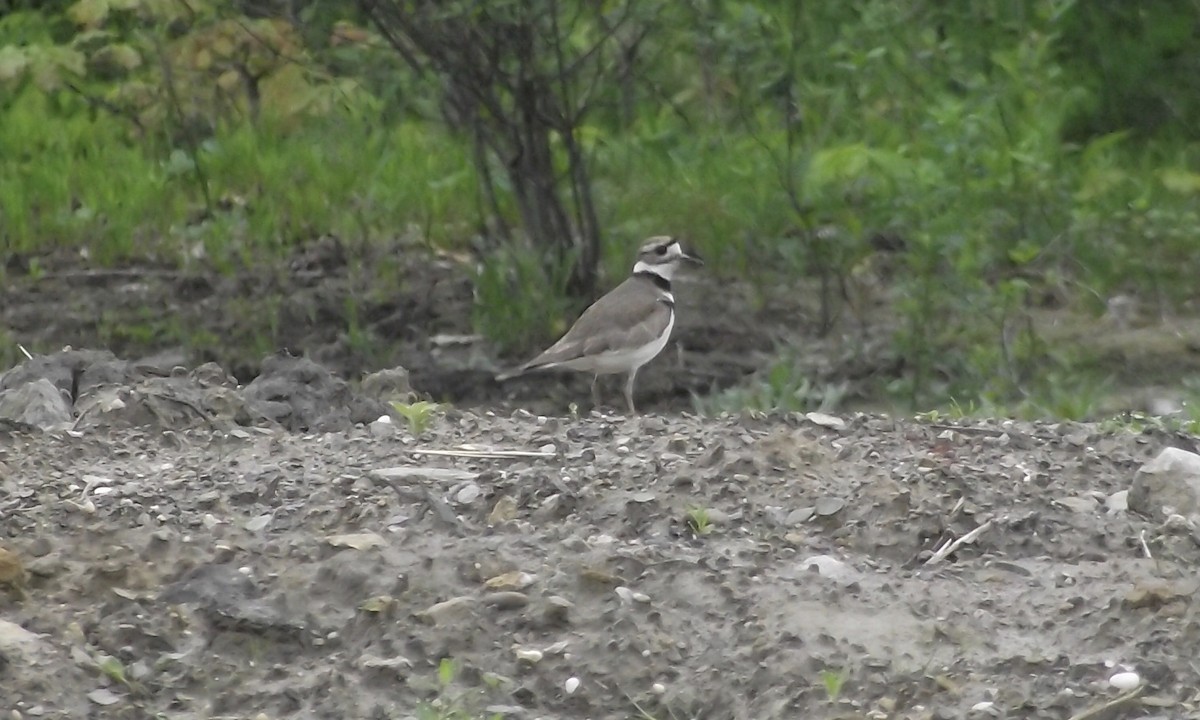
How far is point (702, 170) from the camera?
33.4ft

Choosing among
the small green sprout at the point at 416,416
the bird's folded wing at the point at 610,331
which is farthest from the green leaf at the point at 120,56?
the small green sprout at the point at 416,416

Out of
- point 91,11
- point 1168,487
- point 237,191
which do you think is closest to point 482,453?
point 1168,487

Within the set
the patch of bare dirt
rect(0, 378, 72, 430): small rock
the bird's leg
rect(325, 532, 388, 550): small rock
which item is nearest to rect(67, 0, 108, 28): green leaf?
the patch of bare dirt

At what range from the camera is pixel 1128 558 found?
464cm

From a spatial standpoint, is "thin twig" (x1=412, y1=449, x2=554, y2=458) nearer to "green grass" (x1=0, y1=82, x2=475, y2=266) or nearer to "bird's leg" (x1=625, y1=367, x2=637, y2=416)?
"bird's leg" (x1=625, y1=367, x2=637, y2=416)

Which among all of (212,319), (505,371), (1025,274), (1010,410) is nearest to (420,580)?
(1010,410)

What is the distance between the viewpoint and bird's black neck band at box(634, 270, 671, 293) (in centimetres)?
872

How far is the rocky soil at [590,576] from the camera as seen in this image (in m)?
4.03

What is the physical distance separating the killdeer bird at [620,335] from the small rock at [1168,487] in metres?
3.32

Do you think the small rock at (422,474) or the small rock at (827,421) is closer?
the small rock at (422,474)

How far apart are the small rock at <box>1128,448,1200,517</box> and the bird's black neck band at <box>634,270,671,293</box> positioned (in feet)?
13.0

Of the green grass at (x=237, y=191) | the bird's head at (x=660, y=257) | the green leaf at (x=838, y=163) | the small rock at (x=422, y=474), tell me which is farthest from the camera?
the green grass at (x=237, y=191)

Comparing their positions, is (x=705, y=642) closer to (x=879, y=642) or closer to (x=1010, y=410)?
(x=879, y=642)

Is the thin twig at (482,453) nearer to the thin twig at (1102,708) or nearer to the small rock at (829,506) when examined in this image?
the small rock at (829,506)
